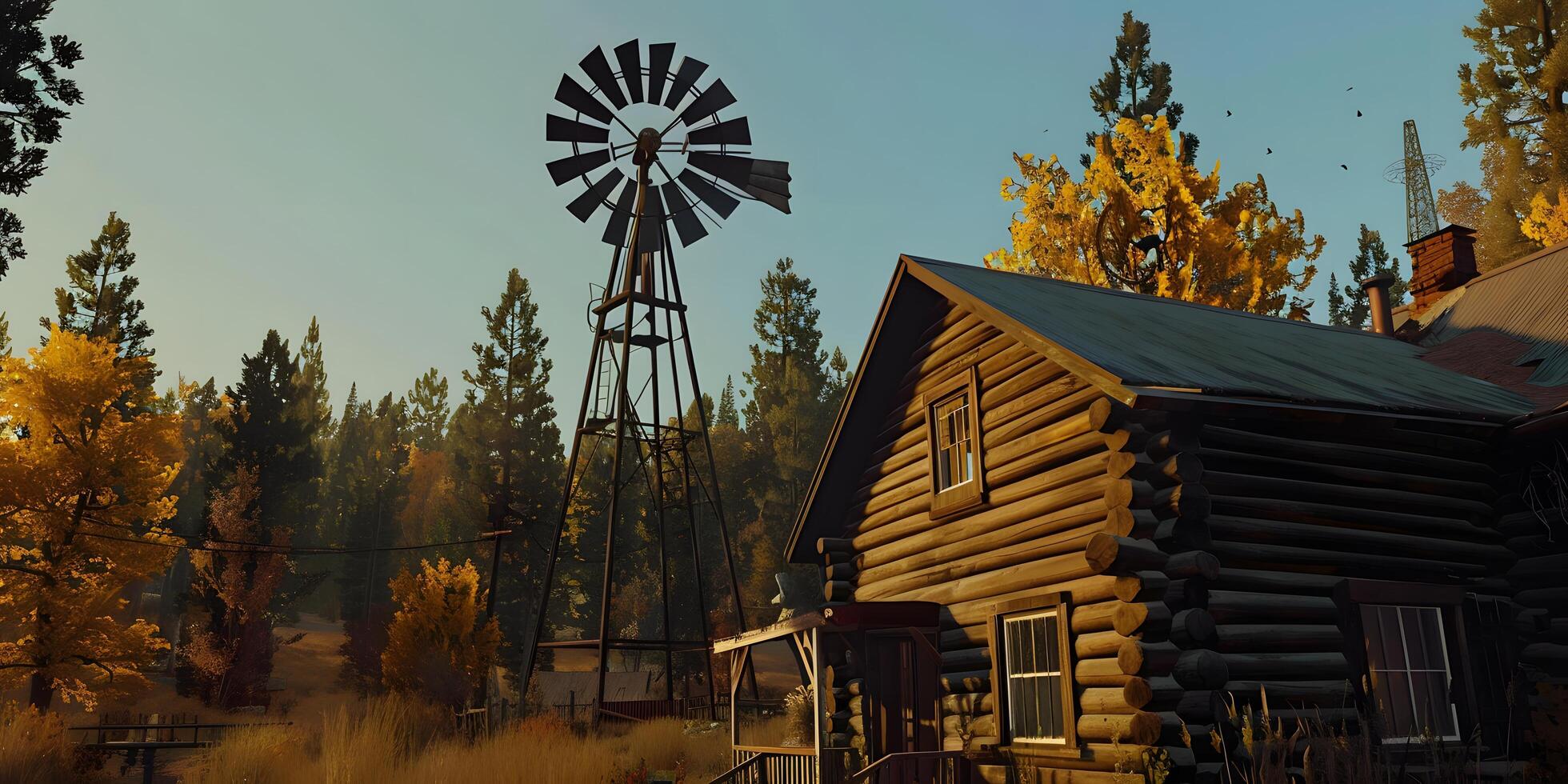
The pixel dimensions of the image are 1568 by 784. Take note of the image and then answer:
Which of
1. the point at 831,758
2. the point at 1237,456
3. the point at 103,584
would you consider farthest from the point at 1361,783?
the point at 103,584

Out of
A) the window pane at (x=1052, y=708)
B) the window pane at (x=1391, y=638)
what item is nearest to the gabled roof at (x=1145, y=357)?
the window pane at (x=1391, y=638)

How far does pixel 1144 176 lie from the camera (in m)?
28.4

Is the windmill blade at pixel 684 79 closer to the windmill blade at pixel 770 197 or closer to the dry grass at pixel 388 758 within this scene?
the windmill blade at pixel 770 197

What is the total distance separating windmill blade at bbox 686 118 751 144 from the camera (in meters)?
27.0

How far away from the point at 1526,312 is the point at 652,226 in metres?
17.7

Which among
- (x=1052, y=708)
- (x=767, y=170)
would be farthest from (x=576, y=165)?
(x=1052, y=708)

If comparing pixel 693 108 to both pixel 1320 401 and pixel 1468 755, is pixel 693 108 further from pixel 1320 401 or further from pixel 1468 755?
pixel 1468 755

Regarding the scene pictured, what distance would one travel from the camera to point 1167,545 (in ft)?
32.7

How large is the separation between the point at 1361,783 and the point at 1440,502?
5421mm

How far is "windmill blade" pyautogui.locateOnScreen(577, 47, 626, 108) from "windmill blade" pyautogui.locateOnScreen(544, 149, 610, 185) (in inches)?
50.5

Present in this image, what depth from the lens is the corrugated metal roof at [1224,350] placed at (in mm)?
10688

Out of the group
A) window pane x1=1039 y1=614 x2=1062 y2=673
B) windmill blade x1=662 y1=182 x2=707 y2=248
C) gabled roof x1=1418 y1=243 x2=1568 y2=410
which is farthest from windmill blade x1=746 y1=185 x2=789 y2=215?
window pane x1=1039 y1=614 x2=1062 y2=673

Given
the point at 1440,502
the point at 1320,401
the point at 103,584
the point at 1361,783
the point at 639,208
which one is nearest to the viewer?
the point at 1361,783

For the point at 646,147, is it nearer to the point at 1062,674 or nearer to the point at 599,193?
the point at 599,193
